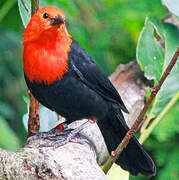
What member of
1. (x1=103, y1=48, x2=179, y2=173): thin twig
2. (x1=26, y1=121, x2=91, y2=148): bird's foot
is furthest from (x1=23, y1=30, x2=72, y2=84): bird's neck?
(x1=103, y1=48, x2=179, y2=173): thin twig

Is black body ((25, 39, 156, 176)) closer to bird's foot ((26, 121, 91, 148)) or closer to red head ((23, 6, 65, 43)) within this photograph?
bird's foot ((26, 121, 91, 148))

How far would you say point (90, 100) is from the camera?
3.03 metres

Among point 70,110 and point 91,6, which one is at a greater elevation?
point 91,6

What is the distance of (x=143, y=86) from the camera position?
3898 mm

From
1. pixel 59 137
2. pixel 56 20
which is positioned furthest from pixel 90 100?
pixel 56 20

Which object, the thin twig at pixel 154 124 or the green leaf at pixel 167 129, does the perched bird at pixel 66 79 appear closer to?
the thin twig at pixel 154 124

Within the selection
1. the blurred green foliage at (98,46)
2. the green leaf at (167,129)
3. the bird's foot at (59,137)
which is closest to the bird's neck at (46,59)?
the bird's foot at (59,137)

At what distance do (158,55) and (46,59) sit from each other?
123 cm

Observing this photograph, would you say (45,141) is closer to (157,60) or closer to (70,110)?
(70,110)

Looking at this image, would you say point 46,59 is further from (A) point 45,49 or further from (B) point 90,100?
(B) point 90,100

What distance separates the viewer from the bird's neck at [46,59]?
9.34ft

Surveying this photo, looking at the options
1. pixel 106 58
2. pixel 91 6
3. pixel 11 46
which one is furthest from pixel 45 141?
pixel 91 6

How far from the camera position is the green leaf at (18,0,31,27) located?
9.70 feet

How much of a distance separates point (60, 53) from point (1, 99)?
194cm
